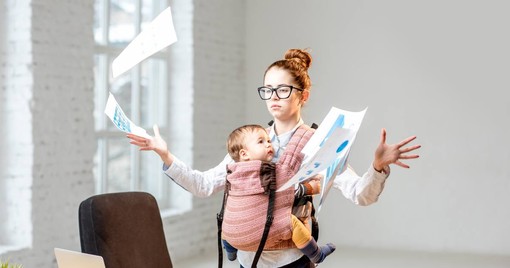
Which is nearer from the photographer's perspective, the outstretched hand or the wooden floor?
the outstretched hand

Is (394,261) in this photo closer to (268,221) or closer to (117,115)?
(268,221)

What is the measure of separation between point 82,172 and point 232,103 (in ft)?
7.55

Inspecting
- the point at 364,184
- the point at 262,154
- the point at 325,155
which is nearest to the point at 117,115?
the point at 262,154

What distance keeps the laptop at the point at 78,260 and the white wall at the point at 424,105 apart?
18.5 ft

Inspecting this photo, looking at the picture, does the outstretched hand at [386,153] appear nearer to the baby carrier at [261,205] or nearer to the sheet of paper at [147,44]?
the baby carrier at [261,205]

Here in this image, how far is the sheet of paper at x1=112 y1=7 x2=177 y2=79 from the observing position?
7.79 feet

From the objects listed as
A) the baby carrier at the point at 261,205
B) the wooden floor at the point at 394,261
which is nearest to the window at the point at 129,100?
the wooden floor at the point at 394,261

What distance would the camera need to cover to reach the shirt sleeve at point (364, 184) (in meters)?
2.45

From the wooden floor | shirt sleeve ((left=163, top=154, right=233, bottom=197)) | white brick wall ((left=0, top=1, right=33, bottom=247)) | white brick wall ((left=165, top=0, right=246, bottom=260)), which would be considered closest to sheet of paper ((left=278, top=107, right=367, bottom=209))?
shirt sleeve ((left=163, top=154, right=233, bottom=197))

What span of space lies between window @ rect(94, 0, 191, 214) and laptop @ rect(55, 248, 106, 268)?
403cm

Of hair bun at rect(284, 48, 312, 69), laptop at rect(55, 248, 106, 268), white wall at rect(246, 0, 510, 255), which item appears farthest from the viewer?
white wall at rect(246, 0, 510, 255)

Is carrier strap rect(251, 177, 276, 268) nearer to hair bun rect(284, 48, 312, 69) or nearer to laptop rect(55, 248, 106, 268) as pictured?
hair bun rect(284, 48, 312, 69)

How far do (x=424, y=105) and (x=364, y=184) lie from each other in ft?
15.9

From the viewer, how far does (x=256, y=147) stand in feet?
8.20
